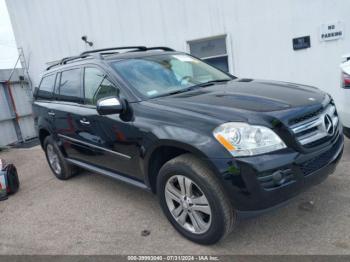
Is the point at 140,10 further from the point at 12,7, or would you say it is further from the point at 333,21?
the point at 12,7

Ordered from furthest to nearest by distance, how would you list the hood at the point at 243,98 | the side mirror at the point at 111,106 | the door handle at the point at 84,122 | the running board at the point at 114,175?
the door handle at the point at 84,122
the running board at the point at 114,175
the side mirror at the point at 111,106
the hood at the point at 243,98

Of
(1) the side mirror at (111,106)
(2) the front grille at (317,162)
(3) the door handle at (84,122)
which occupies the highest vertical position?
(1) the side mirror at (111,106)

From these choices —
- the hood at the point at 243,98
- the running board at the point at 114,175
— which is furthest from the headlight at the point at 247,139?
the running board at the point at 114,175

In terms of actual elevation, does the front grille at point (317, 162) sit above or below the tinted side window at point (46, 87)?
below

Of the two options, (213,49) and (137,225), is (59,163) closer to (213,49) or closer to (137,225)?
(137,225)

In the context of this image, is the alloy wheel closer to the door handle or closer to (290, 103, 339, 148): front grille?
(290, 103, 339, 148): front grille

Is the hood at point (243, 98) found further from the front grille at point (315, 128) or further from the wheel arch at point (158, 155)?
the wheel arch at point (158, 155)

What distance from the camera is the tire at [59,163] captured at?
4980 mm

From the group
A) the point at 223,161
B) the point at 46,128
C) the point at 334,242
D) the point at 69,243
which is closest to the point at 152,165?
the point at 223,161

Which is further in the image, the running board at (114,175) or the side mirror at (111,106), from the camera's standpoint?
the running board at (114,175)

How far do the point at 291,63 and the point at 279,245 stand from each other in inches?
199

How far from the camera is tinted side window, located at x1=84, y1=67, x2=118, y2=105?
11.5ft

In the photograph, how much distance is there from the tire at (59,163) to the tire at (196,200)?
2.50m

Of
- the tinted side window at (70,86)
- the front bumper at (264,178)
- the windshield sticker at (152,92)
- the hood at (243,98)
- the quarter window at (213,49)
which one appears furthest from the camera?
the quarter window at (213,49)
